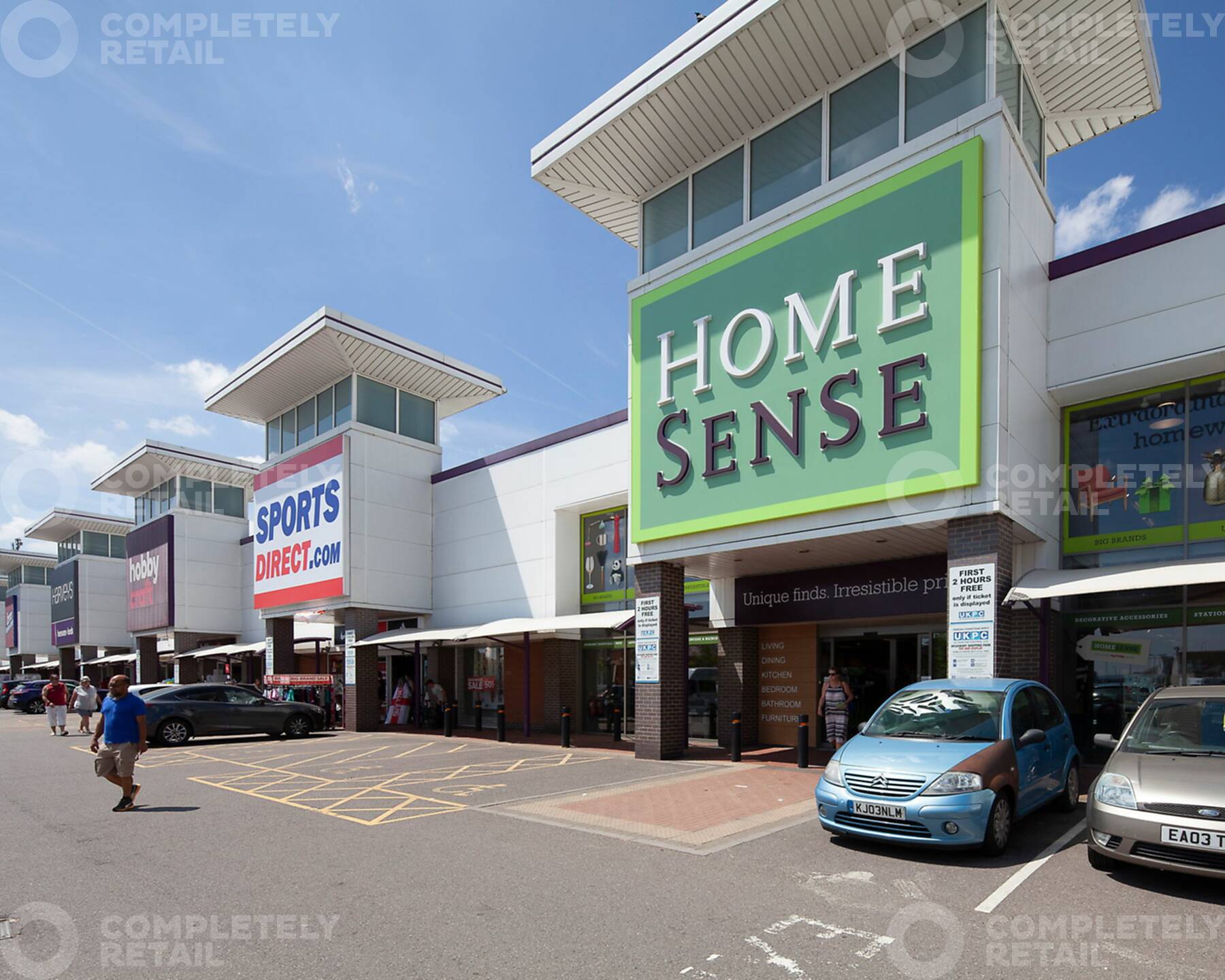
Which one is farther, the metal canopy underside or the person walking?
the person walking

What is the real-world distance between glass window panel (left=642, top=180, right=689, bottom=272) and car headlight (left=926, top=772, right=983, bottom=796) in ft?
36.3

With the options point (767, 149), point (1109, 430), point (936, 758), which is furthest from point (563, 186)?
point (936, 758)

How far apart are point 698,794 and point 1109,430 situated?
848cm

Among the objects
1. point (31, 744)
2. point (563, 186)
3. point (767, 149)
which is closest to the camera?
point (767, 149)

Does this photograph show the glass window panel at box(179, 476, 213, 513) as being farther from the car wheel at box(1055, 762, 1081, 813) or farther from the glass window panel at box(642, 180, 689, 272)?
the car wheel at box(1055, 762, 1081, 813)

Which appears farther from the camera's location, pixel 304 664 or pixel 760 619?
pixel 304 664

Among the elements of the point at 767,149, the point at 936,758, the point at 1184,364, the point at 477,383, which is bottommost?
the point at 936,758

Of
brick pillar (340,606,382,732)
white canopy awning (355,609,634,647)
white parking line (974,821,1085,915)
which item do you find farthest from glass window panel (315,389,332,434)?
white parking line (974,821,1085,915)

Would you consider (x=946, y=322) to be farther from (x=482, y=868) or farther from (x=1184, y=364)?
(x=482, y=868)

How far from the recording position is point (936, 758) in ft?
25.0

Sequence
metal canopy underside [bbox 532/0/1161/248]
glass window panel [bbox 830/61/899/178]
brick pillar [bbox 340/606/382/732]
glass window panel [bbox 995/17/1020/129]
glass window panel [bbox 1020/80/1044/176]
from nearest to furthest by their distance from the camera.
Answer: glass window panel [bbox 995/17/1020/129] < metal canopy underside [bbox 532/0/1161/248] < glass window panel [bbox 830/61/899/178] < glass window panel [bbox 1020/80/1044/176] < brick pillar [bbox 340/606/382/732]

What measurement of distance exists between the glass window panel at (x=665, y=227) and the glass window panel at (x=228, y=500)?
27399 millimetres

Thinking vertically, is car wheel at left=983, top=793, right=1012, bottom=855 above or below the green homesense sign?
below

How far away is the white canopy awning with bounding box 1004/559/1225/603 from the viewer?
1055 cm
